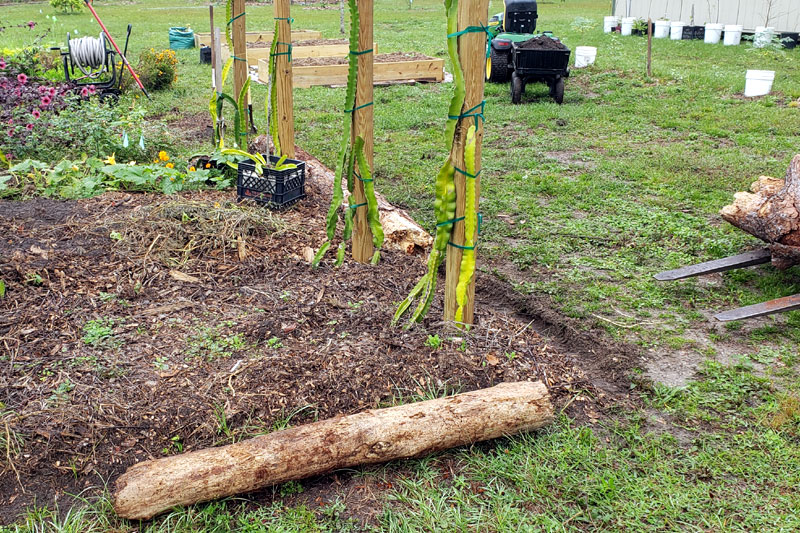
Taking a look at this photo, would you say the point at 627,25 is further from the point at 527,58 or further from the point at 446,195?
the point at 446,195

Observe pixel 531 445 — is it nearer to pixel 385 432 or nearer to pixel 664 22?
pixel 385 432

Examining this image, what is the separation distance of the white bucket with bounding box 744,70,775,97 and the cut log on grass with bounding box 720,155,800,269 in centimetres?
683

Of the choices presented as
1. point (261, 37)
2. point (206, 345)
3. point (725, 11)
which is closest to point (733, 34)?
point (725, 11)

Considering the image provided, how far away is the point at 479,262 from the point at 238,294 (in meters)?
1.90

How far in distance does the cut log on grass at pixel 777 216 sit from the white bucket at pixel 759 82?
22.4ft

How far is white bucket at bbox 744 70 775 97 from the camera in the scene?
1095 cm

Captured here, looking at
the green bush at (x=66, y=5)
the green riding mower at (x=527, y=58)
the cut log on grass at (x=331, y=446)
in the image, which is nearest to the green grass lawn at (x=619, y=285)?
the cut log on grass at (x=331, y=446)

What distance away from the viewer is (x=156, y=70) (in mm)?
11742

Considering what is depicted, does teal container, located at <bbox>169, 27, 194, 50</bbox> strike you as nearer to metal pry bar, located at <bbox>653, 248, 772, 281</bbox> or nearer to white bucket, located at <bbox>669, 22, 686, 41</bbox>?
white bucket, located at <bbox>669, 22, 686, 41</bbox>

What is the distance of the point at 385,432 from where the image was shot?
3002 millimetres

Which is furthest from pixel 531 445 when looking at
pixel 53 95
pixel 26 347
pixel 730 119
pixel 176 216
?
pixel 730 119

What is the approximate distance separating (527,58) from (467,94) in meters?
7.43

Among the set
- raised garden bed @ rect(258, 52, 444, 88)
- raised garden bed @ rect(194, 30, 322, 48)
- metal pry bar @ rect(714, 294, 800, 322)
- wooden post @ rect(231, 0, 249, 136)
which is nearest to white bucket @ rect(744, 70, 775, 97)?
raised garden bed @ rect(258, 52, 444, 88)

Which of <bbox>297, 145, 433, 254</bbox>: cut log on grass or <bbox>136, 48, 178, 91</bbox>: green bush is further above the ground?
<bbox>136, 48, 178, 91</bbox>: green bush
